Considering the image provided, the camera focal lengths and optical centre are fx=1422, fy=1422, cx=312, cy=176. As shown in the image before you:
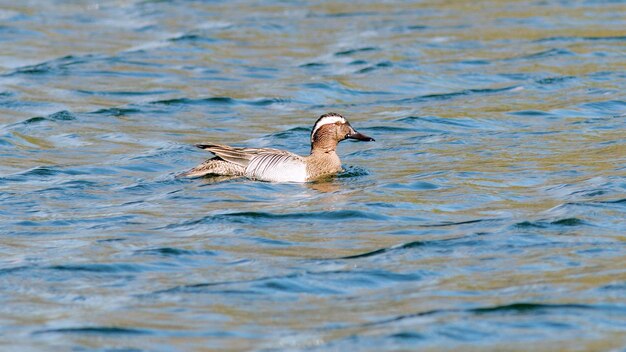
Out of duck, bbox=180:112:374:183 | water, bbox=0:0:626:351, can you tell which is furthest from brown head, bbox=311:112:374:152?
water, bbox=0:0:626:351

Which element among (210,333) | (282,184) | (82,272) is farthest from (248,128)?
(210,333)

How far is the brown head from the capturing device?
49.8 feet

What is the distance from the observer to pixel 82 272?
1078 cm

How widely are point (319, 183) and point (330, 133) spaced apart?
675 millimetres

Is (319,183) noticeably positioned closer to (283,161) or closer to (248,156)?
(283,161)

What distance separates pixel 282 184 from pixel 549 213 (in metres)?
3.31

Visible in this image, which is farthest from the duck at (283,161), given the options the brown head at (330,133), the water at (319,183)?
the water at (319,183)

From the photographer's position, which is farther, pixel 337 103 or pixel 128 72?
pixel 128 72

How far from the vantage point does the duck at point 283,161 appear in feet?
47.9

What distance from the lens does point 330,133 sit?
15172mm

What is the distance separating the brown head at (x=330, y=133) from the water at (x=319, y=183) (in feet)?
1.30

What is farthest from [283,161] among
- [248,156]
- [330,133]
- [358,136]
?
[358,136]

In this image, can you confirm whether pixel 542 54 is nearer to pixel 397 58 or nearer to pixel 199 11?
pixel 397 58

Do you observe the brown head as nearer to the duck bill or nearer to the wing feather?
the duck bill
